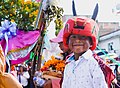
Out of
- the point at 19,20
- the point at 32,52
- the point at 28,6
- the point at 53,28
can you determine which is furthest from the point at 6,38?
the point at 28,6

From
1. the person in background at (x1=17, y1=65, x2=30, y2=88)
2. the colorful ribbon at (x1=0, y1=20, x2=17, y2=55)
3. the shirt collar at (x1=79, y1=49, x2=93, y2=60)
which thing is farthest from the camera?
the person in background at (x1=17, y1=65, x2=30, y2=88)

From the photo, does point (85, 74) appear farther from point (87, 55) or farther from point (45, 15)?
point (45, 15)

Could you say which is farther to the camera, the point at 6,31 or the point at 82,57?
the point at 6,31

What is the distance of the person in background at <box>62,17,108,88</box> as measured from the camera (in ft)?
10.3

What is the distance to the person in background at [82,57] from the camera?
3143mm

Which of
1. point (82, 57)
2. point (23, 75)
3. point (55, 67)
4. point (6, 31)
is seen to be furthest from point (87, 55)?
point (23, 75)

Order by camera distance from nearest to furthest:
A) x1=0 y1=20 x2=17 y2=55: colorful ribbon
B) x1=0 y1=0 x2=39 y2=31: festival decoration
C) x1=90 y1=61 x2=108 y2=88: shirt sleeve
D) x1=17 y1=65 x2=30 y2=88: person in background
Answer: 1. x1=90 y1=61 x2=108 y2=88: shirt sleeve
2. x1=0 y1=20 x2=17 y2=55: colorful ribbon
3. x1=17 y1=65 x2=30 y2=88: person in background
4. x1=0 y1=0 x2=39 y2=31: festival decoration

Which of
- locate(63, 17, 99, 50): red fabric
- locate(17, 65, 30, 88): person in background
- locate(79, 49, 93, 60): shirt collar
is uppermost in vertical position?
locate(63, 17, 99, 50): red fabric

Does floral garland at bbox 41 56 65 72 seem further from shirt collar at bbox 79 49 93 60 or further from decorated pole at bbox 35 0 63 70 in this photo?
shirt collar at bbox 79 49 93 60

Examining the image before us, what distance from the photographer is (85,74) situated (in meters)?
3.16

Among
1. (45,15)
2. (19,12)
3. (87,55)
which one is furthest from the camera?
(19,12)

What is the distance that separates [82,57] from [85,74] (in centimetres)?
16

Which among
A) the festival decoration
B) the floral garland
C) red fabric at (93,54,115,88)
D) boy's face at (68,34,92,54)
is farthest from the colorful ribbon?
the festival decoration

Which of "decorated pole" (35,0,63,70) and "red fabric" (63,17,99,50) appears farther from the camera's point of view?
"decorated pole" (35,0,63,70)
